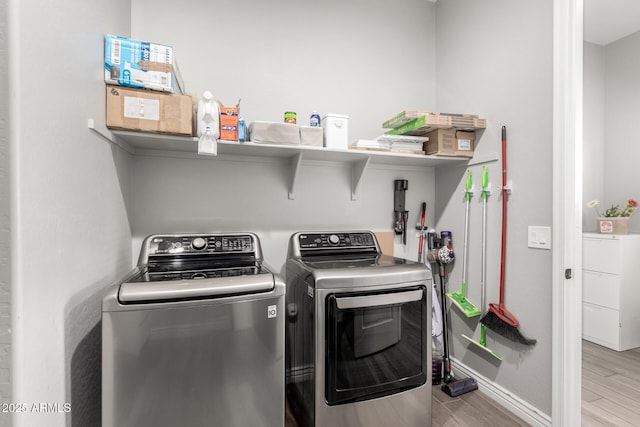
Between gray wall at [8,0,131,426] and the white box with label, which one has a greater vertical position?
the white box with label

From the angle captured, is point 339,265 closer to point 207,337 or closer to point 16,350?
point 207,337

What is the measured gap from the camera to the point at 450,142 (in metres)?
1.94

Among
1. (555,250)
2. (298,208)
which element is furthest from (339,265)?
(555,250)

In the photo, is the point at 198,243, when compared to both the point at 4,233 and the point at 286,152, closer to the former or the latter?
the point at 286,152

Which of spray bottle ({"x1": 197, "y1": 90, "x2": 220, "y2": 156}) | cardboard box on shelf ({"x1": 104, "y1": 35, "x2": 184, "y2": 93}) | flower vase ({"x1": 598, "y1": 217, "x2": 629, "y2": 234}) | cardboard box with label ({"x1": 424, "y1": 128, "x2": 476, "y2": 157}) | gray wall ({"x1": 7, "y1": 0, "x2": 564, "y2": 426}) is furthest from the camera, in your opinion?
flower vase ({"x1": 598, "y1": 217, "x2": 629, "y2": 234})

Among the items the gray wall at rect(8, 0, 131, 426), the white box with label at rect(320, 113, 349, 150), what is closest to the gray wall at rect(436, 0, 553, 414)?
the white box with label at rect(320, 113, 349, 150)

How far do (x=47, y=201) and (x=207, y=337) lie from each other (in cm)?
65

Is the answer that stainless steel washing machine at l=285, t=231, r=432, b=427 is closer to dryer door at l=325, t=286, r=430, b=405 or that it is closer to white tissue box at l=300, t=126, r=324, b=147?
dryer door at l=325, t=286, r=430, b=405

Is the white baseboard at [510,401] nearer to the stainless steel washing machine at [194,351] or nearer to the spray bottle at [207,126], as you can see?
the stainless steel washing machine at [194,351]

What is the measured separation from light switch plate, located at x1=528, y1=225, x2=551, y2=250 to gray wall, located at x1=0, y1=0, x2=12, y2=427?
2084 millimetres

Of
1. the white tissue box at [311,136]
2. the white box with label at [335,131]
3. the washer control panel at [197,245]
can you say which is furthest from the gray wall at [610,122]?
the washer control panel at [197,245]

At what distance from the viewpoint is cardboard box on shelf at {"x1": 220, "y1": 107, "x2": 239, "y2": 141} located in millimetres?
1530

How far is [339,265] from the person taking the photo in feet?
4.97

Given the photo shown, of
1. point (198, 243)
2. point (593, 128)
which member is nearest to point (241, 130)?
point (198, 243)
